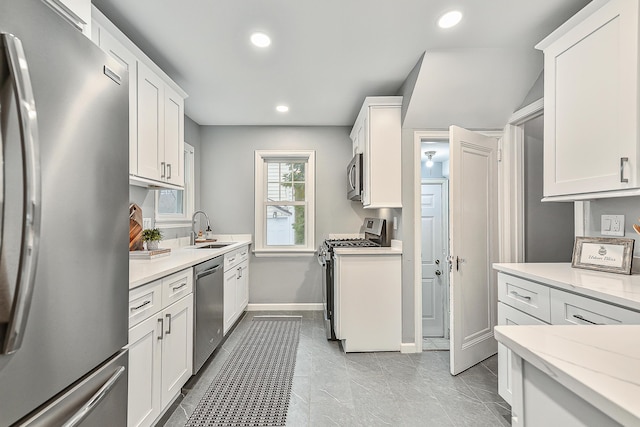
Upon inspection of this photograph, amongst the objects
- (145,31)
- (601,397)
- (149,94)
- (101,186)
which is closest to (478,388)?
(601,397)

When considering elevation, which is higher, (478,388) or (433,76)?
(433,76)

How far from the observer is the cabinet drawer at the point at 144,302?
4.62ft

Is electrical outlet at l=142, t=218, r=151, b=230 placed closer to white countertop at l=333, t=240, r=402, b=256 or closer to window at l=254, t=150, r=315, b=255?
window at l=254, t=150, r=315, b=255

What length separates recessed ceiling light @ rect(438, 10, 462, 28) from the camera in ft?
6.08

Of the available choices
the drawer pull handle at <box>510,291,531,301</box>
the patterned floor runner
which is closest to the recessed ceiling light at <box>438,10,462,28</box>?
the drawer pull handle at <box>510,291,531,301</box>

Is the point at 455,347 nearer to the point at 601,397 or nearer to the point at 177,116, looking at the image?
the point at 601,397

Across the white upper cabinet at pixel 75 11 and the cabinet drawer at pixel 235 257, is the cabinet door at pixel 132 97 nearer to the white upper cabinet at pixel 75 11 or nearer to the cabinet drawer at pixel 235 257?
the white upper cabinet at pixel 75 11

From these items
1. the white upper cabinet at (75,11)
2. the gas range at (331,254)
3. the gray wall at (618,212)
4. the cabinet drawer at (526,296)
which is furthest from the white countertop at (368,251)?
the white upper cabinet at (75,11)

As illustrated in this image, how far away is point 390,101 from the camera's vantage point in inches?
112

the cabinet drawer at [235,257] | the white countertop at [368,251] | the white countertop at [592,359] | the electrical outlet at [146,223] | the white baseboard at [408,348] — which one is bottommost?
the white baseboard at [408,348]

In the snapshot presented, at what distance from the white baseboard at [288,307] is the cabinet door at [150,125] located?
2.34m

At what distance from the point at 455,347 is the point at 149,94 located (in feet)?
9.87

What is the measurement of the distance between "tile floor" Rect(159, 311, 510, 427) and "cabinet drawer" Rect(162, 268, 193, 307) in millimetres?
727

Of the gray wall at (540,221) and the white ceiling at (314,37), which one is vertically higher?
the white ceiling at (314,37)
